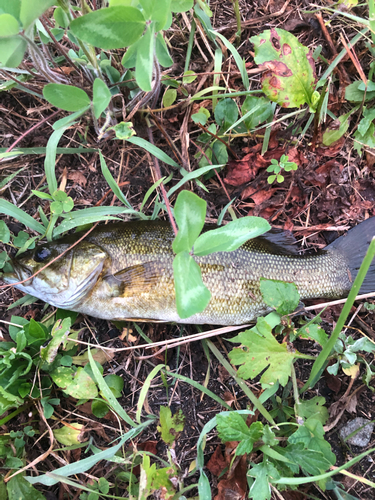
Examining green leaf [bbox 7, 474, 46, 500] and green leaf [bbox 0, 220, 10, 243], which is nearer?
green leaf [bbox 7, 474, 46, 500]

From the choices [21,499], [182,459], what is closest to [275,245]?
[182,459]

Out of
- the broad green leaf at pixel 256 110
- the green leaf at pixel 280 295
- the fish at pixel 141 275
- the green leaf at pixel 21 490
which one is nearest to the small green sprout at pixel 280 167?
the broad green leaf at pixel 256 110

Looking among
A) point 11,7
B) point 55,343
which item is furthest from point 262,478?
point 11,7

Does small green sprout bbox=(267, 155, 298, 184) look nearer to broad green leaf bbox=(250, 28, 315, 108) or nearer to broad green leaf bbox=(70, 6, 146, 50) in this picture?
broad green leaf bbox=(250, 28, 315, 108)

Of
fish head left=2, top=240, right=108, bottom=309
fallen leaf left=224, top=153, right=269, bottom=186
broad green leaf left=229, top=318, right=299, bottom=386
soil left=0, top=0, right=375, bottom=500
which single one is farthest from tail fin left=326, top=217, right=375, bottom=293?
fish head left=2, top=240, right=108, bottom=309

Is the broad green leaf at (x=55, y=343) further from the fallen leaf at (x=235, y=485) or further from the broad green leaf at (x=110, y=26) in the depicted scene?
the broad green leaf at (x=110, y=26)

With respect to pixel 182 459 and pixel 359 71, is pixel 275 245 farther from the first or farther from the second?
pixel 182 459
